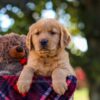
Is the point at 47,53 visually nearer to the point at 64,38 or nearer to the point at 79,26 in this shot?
the point at 64,38

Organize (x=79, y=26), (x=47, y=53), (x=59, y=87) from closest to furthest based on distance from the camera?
(x=59, y=87) → (x=47, y=53) → (x=79, y=26)

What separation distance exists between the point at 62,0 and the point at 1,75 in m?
3.52

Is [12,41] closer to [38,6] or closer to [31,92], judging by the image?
[31,92]

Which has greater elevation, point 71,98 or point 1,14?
point 1,14

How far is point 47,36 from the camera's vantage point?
2.71 metres

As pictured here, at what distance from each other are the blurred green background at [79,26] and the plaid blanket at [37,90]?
1898 millimetres

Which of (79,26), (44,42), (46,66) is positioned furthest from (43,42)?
(79,26)

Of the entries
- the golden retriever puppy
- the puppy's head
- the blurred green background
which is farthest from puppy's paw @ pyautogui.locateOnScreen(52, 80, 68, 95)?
the blurred green background

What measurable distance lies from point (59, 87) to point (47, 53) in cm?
18

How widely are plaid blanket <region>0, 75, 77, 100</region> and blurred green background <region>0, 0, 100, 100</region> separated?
190cm

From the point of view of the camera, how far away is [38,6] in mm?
5242

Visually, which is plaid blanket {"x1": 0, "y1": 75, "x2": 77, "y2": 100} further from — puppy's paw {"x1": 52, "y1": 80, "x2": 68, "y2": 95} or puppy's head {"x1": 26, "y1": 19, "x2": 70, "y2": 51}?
puppy's head {"x1": 26, "y1": 19, "x2": 70, "y2": 51}

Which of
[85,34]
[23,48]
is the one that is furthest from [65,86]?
[85,34]

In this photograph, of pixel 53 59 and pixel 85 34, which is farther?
pixel 85 34
